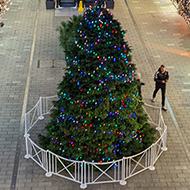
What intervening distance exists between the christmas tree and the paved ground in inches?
34.8

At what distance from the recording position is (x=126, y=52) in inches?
425

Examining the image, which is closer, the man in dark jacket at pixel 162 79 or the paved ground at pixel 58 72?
the paved ground at pixel 58 72

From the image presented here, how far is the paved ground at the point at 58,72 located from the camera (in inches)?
466

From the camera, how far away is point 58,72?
17.1 meters

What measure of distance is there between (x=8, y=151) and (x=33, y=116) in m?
1.51

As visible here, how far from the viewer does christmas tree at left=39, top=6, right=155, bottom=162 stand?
1057cm

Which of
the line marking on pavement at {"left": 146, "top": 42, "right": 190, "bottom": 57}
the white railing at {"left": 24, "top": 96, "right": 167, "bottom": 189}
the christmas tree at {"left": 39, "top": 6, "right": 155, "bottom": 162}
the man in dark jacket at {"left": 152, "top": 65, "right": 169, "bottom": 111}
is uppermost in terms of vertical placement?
the christmas tree at {"left": 39, "top": 6, "right": 155, "bottom": 162}

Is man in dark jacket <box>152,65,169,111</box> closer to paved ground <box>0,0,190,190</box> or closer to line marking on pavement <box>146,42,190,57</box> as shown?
paved ground <box>0,0,190,190</box>

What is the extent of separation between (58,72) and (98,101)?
6.25 metres

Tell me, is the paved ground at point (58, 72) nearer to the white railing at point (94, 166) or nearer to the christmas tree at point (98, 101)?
the white railing at point (94, 166)

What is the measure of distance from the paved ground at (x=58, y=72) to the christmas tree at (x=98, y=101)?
0.88 m

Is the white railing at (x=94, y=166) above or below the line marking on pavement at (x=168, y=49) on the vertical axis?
above

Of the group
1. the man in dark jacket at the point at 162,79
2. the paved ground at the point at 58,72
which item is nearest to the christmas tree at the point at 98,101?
the paved ground at the point at 58,72

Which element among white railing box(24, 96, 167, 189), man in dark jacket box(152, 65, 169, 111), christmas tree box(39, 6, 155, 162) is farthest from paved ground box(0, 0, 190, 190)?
christmas tree box(39, 6, 155, 162)
